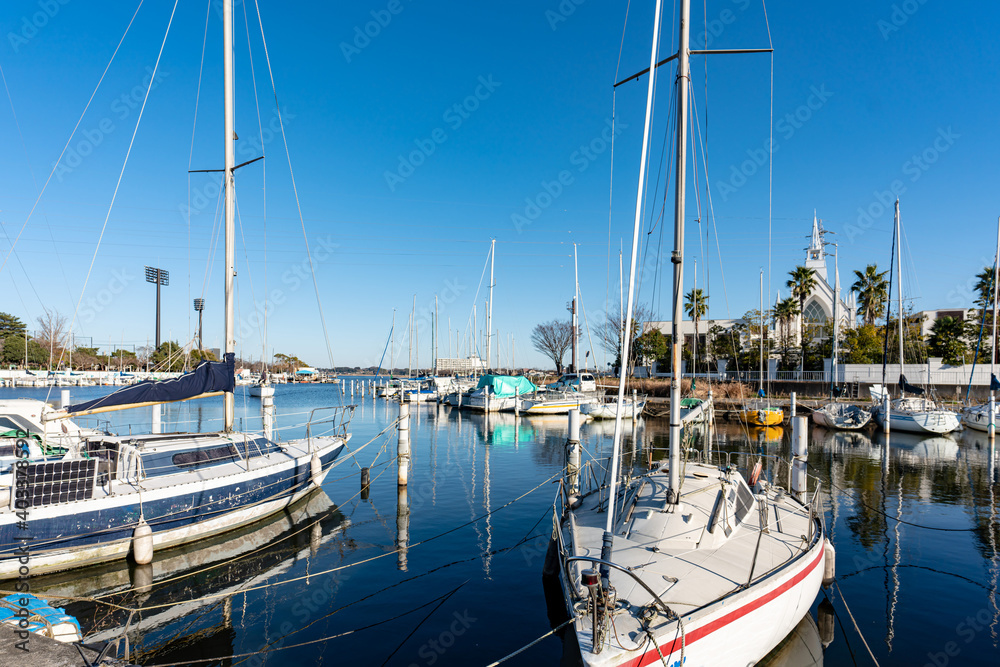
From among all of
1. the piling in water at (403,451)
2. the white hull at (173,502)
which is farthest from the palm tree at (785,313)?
the white hull at (173,502)

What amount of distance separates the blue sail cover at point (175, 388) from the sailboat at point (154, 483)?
0.08ft

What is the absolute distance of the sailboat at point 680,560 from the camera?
5.92 m

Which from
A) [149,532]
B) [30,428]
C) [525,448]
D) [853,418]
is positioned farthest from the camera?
[853,418]

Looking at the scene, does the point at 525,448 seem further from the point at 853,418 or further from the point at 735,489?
the point at 853,418

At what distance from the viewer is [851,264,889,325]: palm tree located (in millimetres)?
55750

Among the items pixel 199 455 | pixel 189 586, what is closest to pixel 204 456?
pixel 199 455

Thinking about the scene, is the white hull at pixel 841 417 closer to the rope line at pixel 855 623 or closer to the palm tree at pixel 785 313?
the palm tree at pixel 785 313

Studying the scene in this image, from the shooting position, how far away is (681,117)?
9.21 meters

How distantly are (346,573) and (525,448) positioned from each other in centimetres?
1887

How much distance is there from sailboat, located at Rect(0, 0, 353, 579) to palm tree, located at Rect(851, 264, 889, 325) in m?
60.3

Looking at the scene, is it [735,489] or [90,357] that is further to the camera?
[90,357]

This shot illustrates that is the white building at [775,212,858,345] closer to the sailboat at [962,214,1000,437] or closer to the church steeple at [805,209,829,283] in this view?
the church steeple at [805,209,829,283]

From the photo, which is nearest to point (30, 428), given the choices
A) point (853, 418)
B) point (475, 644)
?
point (475, 644)

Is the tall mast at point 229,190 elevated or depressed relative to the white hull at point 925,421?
elevated
